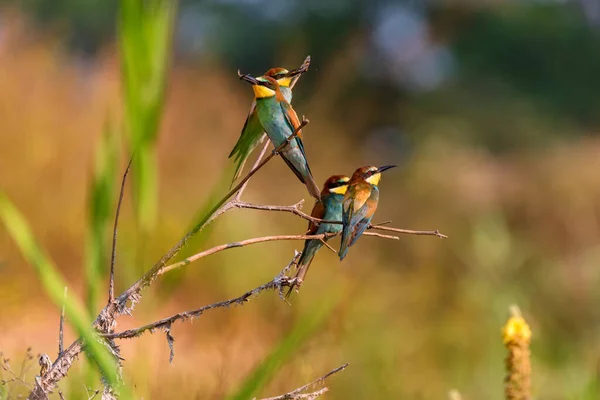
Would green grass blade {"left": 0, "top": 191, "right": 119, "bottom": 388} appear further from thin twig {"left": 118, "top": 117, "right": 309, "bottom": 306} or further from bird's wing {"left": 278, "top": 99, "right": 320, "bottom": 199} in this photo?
bird's wing {"left": 278, "top": 99, "right": 320, "bottom": 199}

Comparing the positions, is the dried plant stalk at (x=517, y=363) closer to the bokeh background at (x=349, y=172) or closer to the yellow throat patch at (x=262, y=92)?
the bokeh background at (x=349, y=172)

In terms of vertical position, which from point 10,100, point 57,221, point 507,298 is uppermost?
point 10,100

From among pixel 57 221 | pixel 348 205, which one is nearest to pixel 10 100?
pixel 57 221

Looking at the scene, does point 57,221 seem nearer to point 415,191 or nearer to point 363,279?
point 363,279

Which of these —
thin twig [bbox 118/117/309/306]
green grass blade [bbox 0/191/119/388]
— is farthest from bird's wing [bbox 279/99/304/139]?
green grass blade [bbox 0/191/119/388]

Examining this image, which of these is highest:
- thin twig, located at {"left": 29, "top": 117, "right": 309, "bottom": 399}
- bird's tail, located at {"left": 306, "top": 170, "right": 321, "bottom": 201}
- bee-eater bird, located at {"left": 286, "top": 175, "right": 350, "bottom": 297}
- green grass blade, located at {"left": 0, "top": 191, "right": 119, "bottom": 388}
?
bee-eater bird, located at {"left": 286, "top": 175, "right": 350, "bottom": 297}

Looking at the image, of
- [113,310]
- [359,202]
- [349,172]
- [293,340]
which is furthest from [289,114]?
[349,172]
